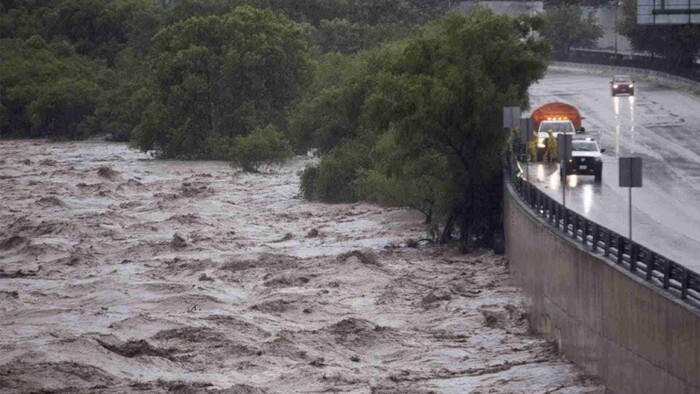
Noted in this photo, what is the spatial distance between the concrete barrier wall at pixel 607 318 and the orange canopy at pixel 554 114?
2058 centimetres

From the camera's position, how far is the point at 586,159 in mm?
49844

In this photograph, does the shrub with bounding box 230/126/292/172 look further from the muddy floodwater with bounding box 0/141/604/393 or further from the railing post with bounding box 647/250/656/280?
the railing post with bounding box 647/250/656/280

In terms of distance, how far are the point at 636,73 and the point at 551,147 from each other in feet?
152

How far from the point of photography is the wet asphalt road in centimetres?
3794

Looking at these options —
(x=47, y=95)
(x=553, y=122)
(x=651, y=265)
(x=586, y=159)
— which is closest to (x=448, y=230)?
(x=586, y=159)

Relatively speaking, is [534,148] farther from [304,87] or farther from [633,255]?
[304,87]

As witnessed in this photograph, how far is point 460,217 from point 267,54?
39068 millimetres

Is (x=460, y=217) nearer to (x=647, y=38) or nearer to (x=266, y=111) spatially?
(x=266, y=111)

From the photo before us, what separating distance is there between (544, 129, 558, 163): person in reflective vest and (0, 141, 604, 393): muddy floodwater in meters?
5.06

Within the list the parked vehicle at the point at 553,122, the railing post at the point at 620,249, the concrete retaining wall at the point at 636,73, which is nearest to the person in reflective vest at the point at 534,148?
the parked vehicle at the point at 553,122

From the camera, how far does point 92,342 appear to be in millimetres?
34031

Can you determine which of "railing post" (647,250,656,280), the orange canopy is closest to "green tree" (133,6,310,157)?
the orange canopy

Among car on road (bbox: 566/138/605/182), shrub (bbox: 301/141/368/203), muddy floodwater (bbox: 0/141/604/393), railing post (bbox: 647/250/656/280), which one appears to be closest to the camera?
railing post (bbox: 647/250/656/280)

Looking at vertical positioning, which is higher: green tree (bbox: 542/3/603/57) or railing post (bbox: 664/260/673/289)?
railing post (bbox: 664/260/673/289)
